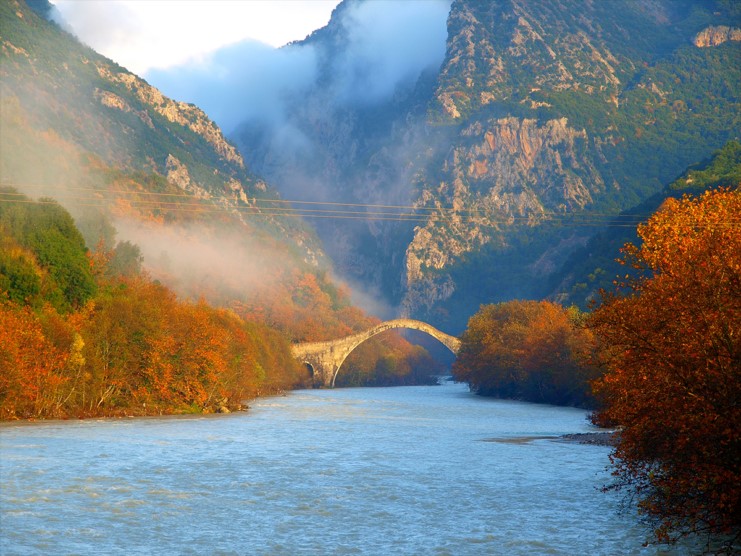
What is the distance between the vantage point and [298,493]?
98.7 ft

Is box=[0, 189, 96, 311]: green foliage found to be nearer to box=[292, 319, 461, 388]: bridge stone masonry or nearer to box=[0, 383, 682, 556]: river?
box=[0, 383, 682, 556]: river

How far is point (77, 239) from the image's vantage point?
64562 millimetres

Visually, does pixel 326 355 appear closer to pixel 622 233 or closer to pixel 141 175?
pixel 141 175

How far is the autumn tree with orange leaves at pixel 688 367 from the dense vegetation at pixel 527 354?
47535 mm

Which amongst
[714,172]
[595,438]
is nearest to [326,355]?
[714,172]

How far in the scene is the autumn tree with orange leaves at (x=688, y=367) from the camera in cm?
1791

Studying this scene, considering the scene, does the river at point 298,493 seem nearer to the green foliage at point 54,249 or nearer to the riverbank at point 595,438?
the riverbank at point 595,438

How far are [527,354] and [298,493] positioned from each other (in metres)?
68.8

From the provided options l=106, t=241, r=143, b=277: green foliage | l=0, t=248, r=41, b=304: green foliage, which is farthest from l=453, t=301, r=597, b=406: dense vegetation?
l=0, t=248, r=41, b=304: green foliage

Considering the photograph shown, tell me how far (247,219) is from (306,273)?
2596 centimetres

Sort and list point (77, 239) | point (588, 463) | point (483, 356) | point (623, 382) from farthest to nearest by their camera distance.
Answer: point (483, 356) → point (77, 239) → point (588, 463) → point (623, 382)

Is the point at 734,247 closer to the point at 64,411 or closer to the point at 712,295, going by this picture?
the point at 712,295

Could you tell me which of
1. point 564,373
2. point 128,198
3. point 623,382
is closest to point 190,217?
point 128,198

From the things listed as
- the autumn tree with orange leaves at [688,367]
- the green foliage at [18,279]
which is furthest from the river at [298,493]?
the green foliage at [18,279]
